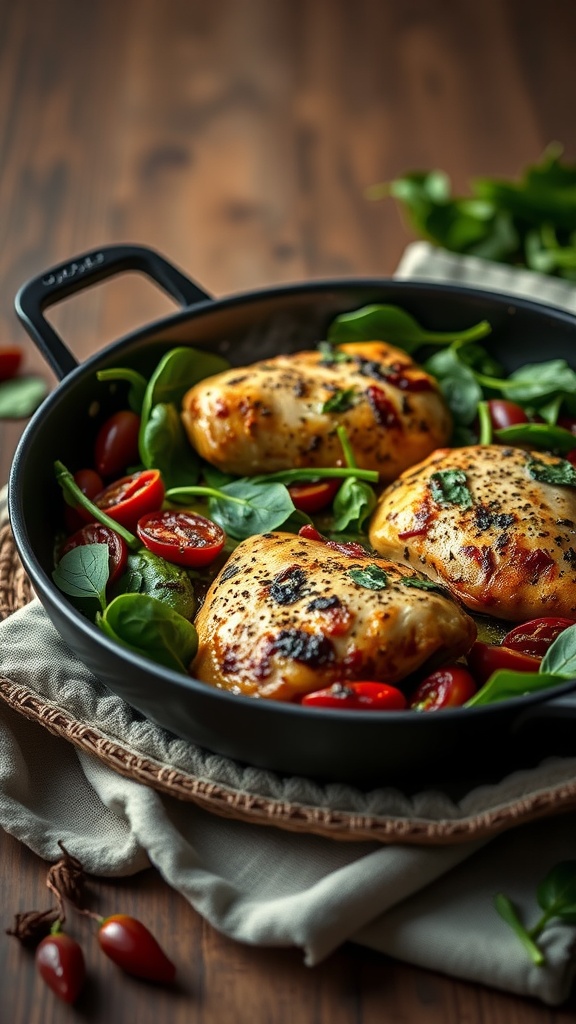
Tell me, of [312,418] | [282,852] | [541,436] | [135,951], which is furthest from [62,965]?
[541,436]

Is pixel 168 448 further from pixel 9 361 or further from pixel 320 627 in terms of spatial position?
pixel 9 361

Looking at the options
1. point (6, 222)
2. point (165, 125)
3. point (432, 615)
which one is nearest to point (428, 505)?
point (432, 615)

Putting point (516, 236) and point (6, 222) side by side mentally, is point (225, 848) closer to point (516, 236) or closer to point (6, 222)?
point (516, 236)

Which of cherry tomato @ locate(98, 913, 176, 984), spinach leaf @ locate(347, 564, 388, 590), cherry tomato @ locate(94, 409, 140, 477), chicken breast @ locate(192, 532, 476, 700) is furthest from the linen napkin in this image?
cherry tomato @ locate(94, 409, 140, 477)

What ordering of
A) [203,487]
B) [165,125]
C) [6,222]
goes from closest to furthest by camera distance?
[203,487]
[6,222]
[165,125]

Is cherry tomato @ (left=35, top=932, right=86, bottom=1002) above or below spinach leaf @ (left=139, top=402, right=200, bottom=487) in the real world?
below

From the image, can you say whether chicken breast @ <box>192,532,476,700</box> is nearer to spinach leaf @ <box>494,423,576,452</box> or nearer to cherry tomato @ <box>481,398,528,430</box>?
spinach leaf @ <box>494,423,576,452</box>
